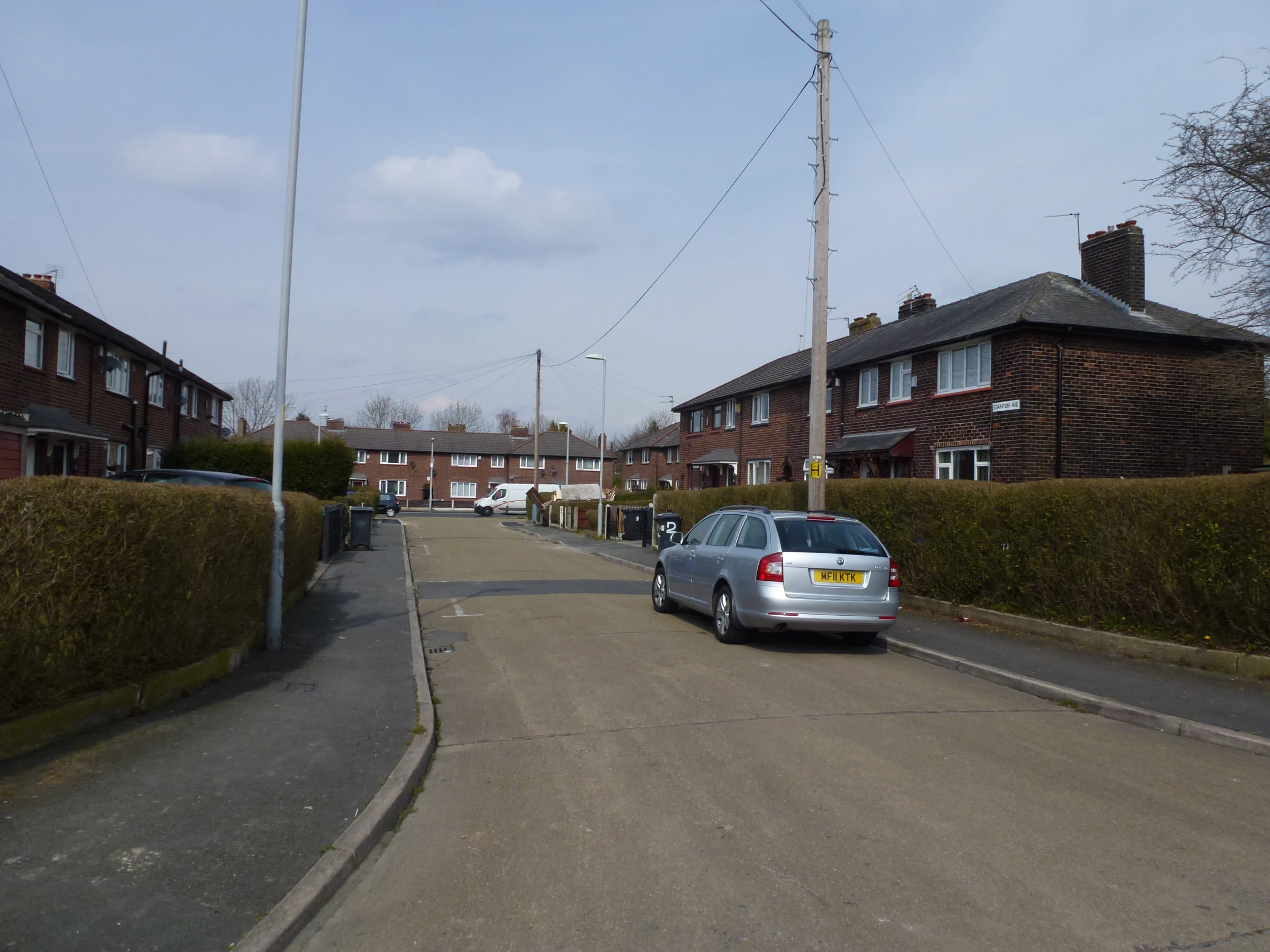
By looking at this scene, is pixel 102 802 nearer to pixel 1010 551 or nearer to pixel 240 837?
pixel 240 837

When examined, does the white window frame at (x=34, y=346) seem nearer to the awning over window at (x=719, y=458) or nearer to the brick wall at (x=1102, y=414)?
the brick wall at (x=1102, y=414)

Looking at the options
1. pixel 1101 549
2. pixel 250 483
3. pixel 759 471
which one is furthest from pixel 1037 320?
pixel 250 483

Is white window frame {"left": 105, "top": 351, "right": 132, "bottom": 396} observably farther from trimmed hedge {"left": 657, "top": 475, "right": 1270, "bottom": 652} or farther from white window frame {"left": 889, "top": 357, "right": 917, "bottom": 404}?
trimmed hedge {"left": 657, "top": 475, "right": 1270, "bottom": 652}

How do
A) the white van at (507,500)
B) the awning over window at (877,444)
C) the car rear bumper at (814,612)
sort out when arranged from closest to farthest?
the car rear bumper at (814,612), the awning over window at (877,444), the white van at (507,500)

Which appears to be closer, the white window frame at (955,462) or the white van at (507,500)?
the white window frame at (955,462)

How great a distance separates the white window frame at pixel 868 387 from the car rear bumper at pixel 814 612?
14.6m

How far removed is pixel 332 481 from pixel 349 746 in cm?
3135

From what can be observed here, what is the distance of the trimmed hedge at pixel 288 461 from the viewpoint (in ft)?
94.6

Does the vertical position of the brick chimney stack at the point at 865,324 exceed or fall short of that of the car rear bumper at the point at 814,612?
it exceeds it

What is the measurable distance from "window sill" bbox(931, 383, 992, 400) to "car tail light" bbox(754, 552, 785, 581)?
11.7 m

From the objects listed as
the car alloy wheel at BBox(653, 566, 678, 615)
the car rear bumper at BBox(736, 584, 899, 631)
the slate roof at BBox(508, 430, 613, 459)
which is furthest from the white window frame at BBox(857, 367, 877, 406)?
the slate roof at BBox(508, 430, 613, 459)

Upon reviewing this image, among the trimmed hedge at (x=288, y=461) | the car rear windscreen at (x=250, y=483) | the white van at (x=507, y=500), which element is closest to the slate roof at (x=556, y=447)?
the white van at (x=507, y=500)

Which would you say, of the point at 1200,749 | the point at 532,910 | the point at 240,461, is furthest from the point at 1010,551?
the point at 240,461

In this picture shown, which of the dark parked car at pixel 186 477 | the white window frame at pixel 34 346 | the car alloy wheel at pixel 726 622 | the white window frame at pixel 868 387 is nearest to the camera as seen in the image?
the car alloy wheel at pixel 726 622
